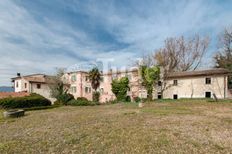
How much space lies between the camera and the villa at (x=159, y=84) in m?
30.7

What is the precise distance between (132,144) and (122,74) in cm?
3658

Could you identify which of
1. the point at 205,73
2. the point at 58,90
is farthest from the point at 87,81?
the point at 205,73

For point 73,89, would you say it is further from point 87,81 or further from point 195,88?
point 195,88

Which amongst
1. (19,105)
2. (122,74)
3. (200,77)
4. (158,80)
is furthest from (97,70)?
(200,77)

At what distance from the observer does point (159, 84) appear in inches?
1469

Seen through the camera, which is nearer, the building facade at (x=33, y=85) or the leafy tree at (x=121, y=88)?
the leafy tree at (x=121, y=88)

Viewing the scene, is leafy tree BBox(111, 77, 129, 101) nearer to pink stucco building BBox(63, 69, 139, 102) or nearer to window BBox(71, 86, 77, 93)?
pink stucco building BBox(63, 69, 139, 102)

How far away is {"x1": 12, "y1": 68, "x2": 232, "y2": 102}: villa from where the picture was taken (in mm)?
30734

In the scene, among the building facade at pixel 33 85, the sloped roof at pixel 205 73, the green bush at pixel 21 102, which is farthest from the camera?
the building facade at pixel 33 85

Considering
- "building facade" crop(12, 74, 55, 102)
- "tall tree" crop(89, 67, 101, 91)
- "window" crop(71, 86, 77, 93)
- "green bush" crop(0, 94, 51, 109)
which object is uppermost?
"tall tree" crop(89, 67, 101, 91)

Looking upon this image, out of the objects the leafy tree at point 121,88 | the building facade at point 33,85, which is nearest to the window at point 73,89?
the building facade at point 33,85

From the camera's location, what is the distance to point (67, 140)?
282 inches

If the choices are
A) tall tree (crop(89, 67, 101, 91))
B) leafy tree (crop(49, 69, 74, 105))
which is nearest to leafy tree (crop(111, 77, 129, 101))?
tall tree (crop(89, 67, 101, 91))

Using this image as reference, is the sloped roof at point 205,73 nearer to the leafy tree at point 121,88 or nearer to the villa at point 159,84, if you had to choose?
the villa at point 159,84
